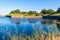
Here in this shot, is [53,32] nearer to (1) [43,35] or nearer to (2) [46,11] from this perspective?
(1) [43,35]

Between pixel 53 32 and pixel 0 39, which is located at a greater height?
pixel 53 32

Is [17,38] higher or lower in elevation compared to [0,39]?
higher

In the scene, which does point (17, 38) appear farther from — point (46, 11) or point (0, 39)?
point (46, 11)

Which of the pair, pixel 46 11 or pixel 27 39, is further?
pixel 46 11

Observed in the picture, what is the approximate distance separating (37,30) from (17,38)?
174cm

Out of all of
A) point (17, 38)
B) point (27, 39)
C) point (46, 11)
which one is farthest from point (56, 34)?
point (46, 11)

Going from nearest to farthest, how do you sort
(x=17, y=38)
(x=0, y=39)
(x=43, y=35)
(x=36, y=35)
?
(x=17, y=38)
(x=36, y=35)
(x=43, y=35)
(x=0, y=39)

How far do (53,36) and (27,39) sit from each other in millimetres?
1497

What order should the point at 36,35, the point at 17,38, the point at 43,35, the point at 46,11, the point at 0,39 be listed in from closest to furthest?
1. the point at 17,38
2. the point at 36,35
3. the point at 43,35
4. the point at 0,39
5. the point at 46,11

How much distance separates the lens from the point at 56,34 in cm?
818

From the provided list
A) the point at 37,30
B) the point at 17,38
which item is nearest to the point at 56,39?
the point at 37,30

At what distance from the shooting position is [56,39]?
749 centimetres

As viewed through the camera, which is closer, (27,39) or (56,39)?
(56,39)

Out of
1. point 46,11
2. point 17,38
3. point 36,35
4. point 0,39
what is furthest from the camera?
point 46,11
